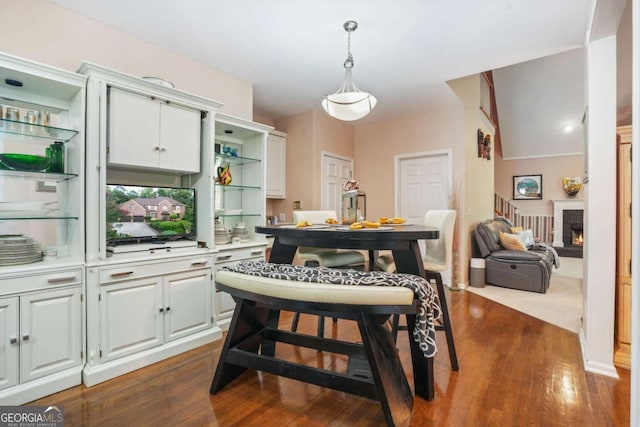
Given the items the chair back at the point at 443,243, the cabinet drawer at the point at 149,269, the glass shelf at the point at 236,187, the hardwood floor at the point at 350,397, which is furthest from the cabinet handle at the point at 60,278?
the chair back at the point at 443,243

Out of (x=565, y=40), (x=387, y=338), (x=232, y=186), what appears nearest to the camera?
(x=387, y=338)

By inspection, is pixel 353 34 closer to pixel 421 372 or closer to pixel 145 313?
pixel 421 372

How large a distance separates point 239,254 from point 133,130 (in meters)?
1.36

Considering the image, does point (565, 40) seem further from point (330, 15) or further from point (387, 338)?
point (387, 338)

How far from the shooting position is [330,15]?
93.1 inches

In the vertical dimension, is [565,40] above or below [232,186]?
above

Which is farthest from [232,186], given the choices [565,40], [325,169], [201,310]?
[565,40]

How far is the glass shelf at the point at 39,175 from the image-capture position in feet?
6.20

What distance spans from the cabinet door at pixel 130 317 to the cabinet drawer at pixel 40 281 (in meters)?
0.18

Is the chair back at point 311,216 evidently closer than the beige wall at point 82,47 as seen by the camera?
No

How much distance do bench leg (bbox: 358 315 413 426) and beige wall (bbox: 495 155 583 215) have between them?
8.51 metres

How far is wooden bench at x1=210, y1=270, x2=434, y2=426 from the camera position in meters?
1.44

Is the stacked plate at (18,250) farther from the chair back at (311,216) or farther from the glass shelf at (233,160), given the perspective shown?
the chair back at (311,216)

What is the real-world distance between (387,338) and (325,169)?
3.34m
